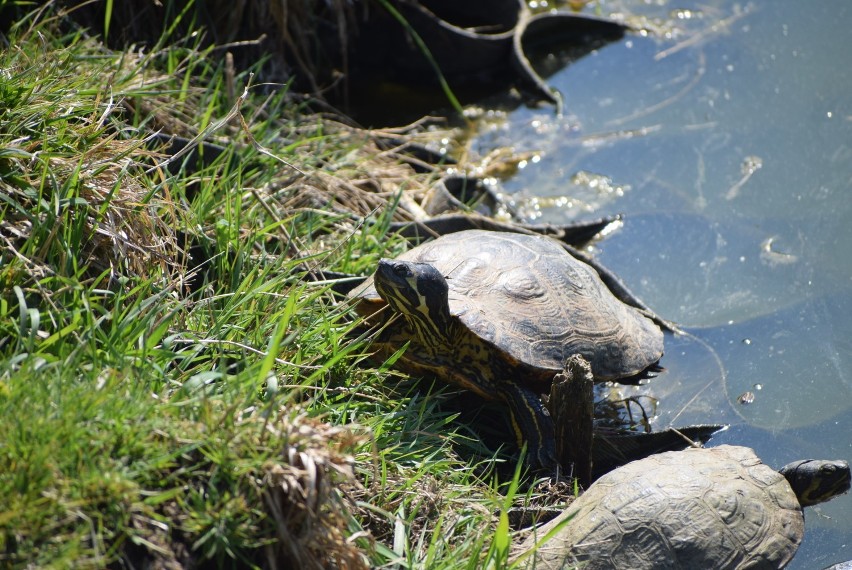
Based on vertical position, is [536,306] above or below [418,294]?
below

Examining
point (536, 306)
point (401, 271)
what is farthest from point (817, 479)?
point (401, 271)

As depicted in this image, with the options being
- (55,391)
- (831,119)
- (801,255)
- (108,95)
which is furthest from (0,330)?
(831,119)

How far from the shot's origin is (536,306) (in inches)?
145

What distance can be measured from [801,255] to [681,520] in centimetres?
254

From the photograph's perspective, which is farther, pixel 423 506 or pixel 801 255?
pixel 801 255

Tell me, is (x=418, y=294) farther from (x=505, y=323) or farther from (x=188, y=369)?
(x=188, y=369)

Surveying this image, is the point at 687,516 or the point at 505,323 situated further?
the point at 505,323

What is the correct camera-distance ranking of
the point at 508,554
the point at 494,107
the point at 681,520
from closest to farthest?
1. the point at 508,554
2. the point at 681,520
3. the point at 494,107

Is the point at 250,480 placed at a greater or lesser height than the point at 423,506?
greater

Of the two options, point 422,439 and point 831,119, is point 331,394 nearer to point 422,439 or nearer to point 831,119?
point 422,439

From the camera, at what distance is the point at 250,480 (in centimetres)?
238

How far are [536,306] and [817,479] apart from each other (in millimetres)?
1303

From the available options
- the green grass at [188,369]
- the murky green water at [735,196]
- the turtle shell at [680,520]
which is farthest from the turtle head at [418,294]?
the murky green water at [735,196]

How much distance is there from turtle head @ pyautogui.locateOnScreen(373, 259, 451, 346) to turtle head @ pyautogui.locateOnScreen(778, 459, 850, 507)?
1.51 meters
